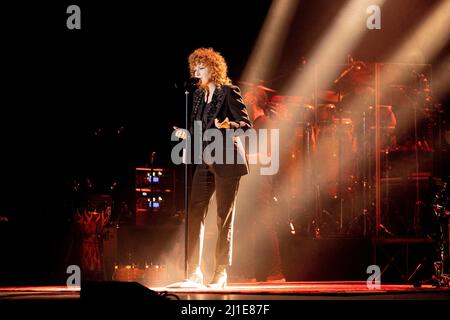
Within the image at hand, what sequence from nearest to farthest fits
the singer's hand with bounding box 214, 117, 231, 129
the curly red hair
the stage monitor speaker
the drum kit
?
the stage monitor speaker → the singer's hand with bounding box 214, 117, 231, 129 → the curly red hair → the drum kit

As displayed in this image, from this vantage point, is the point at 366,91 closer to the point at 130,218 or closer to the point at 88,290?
the point at 130,218

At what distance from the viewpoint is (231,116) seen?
18.8 ft

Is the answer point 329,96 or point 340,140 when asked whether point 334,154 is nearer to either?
point 340,140

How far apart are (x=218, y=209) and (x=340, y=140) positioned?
4294mm

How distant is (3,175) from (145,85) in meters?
1.88

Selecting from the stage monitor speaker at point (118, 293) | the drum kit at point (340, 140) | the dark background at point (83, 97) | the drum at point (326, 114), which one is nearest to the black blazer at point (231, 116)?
the stage monitor speaker at point (118, 293)

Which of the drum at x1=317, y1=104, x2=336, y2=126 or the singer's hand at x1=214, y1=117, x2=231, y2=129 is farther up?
the drum at x1=317, y1=104, x2=336, y2=126

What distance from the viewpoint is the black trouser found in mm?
5656

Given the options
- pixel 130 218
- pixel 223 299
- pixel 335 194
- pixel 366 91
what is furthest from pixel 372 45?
pixel 223 299

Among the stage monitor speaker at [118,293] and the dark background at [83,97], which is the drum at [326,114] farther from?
the stage monitor speaker at [118,293]

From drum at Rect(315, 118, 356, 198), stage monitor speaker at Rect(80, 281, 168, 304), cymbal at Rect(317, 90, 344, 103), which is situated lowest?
stage monitor speaker at Rect(80, 281, 168, 304)

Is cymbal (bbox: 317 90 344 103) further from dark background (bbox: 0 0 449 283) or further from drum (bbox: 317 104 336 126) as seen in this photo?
dark background (bbox: 0 0 449 283)

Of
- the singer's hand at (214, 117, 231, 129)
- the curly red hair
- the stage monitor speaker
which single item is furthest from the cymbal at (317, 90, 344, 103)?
the stage monitor speaker

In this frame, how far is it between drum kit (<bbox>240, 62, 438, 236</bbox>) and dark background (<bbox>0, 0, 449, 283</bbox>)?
109 cm
